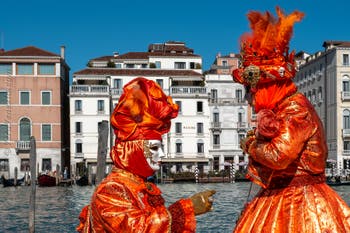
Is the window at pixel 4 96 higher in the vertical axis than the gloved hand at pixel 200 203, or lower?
higher

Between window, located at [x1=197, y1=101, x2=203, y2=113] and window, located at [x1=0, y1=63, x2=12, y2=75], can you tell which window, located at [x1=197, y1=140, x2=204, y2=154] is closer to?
window, located at [x1=197, y1=101, x2=203, y2=113]

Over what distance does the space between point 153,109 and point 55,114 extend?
37.7m

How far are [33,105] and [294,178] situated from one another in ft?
125

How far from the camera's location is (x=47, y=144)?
39.5 meters

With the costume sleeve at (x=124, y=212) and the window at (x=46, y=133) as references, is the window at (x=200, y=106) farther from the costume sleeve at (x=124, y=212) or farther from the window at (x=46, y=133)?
the costume sleeve at (x=124, y=212)

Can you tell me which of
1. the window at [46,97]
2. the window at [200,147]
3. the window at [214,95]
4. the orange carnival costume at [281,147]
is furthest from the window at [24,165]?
the orange carnival costume at [281,147]

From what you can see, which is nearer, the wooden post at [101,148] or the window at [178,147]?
the wooden post at [101,148]

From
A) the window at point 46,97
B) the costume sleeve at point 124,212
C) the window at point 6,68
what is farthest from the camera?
the window at point 6,68

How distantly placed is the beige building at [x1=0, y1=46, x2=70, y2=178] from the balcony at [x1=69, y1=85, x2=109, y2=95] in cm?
98

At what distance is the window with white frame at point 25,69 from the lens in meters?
40.2

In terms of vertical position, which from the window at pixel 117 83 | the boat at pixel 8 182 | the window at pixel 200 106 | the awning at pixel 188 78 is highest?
the awning at pixel 188 78

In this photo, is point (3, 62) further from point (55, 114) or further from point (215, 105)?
point (215, 105)

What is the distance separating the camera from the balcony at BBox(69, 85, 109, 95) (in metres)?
39.8

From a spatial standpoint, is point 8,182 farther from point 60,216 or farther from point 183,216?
point 183,216
